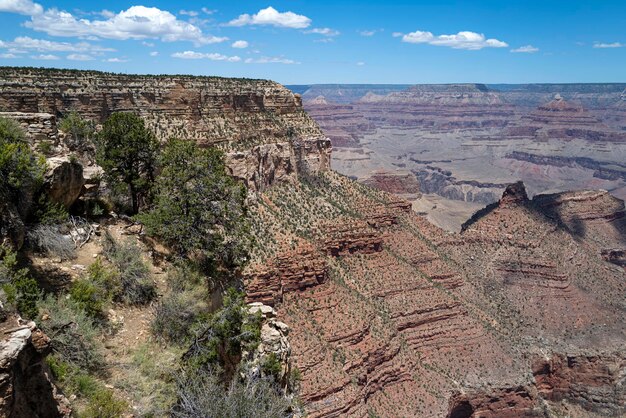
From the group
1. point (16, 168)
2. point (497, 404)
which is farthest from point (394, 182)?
point (16, 168)

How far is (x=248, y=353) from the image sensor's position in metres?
14.9

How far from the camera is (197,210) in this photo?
21.2 m

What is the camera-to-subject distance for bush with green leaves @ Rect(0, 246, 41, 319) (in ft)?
37.8

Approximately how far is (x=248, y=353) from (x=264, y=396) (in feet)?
7.78

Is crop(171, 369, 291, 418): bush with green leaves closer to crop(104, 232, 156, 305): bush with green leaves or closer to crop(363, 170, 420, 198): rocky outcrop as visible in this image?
crop(104, 232, 156, 305): bush with green leaves

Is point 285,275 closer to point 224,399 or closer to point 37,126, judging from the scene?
point 37,126

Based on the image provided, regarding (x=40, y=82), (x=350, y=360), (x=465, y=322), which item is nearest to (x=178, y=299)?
(x=350, y=360)

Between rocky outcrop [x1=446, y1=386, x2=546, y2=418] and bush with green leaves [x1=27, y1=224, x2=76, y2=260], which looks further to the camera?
rocky outcrop [x1=446, y1=386, x2=546, y2=418]

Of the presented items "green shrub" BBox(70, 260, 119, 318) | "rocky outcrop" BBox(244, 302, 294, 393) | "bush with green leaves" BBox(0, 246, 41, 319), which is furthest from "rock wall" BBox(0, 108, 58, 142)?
"rocky outcrop" BBox(244, 302, 294, 393)

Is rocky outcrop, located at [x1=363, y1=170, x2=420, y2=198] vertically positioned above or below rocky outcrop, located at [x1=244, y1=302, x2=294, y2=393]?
below

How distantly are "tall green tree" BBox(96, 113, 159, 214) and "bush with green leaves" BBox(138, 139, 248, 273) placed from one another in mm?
1672

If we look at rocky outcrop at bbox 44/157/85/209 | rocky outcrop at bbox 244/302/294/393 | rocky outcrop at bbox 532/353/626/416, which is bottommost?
rocky outcrop at bbox 532/353/626/416

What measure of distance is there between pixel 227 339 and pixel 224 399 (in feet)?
9.05

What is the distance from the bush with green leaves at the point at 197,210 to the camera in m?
20.4
